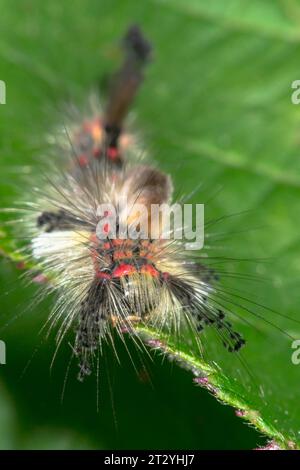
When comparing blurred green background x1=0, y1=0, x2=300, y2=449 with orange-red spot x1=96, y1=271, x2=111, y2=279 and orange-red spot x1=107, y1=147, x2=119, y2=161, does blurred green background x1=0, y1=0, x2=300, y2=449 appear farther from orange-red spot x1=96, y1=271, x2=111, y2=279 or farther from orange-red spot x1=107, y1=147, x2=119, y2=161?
orange-red spot x1=96, y1=271, x2=111, y2=279

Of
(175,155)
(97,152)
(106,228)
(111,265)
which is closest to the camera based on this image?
(111,265)

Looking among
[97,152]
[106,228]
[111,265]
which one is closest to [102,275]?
[111,265]

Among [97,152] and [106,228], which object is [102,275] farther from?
[97,152]

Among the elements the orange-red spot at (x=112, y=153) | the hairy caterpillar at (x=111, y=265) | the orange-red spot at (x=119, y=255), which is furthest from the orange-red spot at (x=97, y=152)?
the orange-red spot at (x=119, y=255)

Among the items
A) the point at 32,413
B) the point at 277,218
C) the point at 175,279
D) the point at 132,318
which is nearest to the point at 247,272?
the point at 277,218

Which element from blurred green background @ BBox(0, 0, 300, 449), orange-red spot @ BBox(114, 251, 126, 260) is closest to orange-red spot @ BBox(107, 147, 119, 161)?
blurred green background @ BBox(0, 0, 300, 449)

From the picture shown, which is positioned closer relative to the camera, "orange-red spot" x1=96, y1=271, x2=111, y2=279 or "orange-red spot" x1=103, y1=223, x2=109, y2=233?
"orange-red spot" x1=96, y1=271, x2=111, y2=279

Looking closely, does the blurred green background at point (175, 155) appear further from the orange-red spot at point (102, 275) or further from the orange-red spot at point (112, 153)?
the orange-red spot at point (102, 275)
